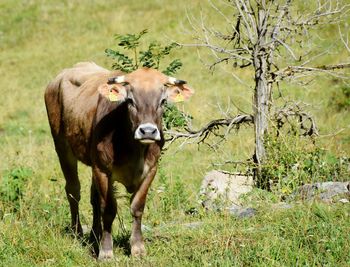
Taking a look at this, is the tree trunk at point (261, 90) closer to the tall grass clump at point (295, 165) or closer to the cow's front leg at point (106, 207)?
the tall grass clump at point (295, 165)

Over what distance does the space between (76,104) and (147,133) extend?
7.78 ft

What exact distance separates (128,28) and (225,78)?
7514mm

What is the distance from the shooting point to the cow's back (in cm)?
788

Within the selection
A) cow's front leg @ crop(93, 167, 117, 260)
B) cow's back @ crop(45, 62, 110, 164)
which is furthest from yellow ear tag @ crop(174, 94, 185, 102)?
cow's back @ crop(45, 62, 110, 164)

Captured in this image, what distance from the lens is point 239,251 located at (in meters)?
6.11

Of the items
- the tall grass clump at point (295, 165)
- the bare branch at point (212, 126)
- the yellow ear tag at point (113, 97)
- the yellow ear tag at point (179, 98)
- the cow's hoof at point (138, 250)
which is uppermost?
the yellow ear tag at point (113, 97)

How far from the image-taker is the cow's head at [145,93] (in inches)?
255

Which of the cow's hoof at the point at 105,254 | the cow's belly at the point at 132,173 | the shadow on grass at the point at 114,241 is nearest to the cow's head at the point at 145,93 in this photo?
the cow's belly at the point at 132,173

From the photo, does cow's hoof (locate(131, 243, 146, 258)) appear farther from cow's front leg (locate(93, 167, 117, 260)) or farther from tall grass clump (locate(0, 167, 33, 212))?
tall grass clump (locate(0, 167, 33, 212))

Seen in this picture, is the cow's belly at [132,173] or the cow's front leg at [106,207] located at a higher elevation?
the cow's belly at [132,173]

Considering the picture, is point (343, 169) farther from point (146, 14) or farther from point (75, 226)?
point (146, 14)

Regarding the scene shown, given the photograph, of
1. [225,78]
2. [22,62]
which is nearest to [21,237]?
[225,78]

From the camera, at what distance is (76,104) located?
327 inches

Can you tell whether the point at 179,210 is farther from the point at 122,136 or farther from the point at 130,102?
the point at 130,102
